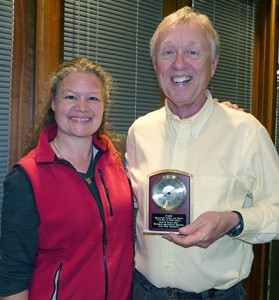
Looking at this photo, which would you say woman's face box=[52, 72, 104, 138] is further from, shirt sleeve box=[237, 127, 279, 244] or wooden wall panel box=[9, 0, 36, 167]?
shirt sleeve box=[237, 127, 279, 244]

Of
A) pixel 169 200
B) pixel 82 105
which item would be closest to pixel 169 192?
pixel 169 200

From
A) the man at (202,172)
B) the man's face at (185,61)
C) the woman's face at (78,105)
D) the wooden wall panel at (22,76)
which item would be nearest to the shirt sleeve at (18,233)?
the woman's face at (78,105)

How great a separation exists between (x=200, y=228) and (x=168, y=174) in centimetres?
21

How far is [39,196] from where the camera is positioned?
136 centimetres

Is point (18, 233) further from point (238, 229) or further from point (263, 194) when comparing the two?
point (263, 194)

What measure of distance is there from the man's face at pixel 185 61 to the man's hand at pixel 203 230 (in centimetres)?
46

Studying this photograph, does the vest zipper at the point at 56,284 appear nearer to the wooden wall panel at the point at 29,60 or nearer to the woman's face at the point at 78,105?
the woman's face at the point at 78,105

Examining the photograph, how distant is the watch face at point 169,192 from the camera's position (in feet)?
4.55

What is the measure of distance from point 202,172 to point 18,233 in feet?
2.22

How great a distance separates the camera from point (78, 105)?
150 cm

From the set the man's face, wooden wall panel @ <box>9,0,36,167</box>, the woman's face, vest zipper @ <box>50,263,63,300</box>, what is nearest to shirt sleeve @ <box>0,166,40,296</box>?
A: vest zipper @ <box>50,263,63,300</box>

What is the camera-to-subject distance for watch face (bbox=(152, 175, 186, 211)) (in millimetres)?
1388

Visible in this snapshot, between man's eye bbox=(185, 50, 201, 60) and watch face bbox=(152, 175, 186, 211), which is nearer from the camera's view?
watch face bbox=(152, 175, 186, 211)

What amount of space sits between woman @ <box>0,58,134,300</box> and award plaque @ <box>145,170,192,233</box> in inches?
6.7
